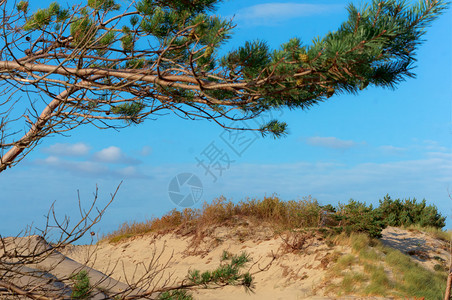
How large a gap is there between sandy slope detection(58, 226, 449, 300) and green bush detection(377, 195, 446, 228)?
1074 millimetres

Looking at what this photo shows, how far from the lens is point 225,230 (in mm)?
11008

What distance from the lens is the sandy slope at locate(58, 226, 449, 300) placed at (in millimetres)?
Result: 7630

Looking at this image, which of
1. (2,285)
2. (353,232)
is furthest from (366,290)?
(2,285)

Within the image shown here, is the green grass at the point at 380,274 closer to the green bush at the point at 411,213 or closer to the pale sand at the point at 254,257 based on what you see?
the pale sand at the point at 254,257

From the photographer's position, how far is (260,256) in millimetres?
8234

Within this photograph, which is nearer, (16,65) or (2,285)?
(2,285)

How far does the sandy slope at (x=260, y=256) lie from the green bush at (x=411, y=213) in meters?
1.07

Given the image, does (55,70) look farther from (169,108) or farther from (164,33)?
(164,33)

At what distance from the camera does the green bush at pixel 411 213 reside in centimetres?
1153

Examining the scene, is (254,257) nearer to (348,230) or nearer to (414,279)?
(348,230)

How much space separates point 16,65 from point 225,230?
7472 mm

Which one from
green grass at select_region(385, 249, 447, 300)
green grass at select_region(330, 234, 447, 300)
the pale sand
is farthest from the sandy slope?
green grass at select_region(385, 249, 447, 300)

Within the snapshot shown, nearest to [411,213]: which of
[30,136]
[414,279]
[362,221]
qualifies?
[362,221]

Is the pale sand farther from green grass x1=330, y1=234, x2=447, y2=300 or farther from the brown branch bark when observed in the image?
the brown branch bark
